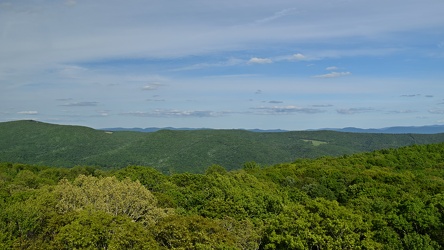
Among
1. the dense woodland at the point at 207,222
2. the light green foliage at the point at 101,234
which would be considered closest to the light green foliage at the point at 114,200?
the dense woodland at the point at 207,222

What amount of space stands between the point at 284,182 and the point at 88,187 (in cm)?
5008

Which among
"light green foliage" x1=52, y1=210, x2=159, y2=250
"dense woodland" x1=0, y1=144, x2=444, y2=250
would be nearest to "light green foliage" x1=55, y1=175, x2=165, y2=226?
"dense woodland" x1=0, y1=144, x2=444, y2=250

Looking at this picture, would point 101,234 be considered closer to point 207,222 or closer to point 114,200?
point 114,200

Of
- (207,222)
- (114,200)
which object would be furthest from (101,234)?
(207,222)

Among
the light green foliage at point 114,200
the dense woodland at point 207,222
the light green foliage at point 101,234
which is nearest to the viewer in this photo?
the light green foliage at point 101,234

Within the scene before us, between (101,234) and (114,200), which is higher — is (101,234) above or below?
below

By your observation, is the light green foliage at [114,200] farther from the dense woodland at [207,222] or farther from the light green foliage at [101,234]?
the light green foliage at [101,234]

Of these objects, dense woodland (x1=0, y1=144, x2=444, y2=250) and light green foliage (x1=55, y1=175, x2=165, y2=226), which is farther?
light green foliage (x1=55, y1=175, x2=165, y2=226)

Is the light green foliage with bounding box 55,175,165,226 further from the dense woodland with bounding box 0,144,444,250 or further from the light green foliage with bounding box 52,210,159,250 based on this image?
the light green foliage with bounding box 52,210,159,250

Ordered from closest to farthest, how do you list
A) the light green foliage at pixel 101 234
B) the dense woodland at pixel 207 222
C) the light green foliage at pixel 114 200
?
the light green foliage at pixel 101 234 → the dense woodland at pixel 207 222 → the light green foliage at pixel 114 200

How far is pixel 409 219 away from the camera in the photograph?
134ft

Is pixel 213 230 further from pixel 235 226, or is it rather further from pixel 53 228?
pixel 53 228

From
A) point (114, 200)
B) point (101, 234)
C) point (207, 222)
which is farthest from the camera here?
point (114, 200)

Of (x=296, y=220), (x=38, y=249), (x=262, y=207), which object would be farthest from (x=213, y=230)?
(x=262, y=207)
